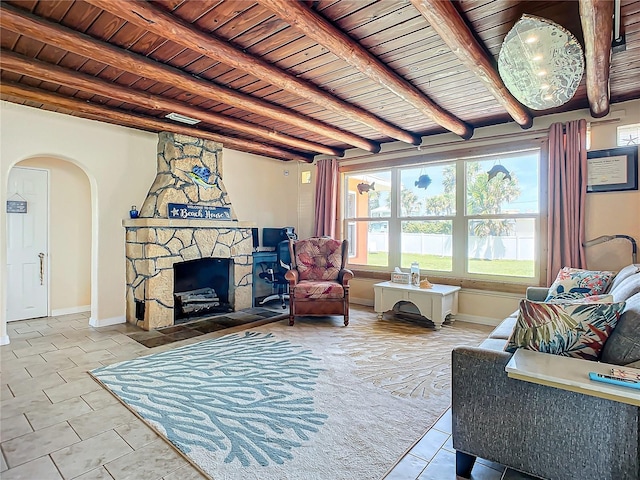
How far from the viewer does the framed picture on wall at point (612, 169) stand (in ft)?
11.6

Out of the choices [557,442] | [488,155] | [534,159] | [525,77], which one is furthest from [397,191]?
[557,442]

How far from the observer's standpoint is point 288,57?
8.96 feet

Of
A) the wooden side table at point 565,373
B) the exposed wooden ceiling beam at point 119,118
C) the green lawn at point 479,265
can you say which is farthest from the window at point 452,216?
the wooden side table at point 565,373

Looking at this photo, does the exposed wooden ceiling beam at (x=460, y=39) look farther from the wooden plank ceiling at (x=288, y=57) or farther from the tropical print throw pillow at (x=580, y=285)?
the tropical print throw pillow at (x=580, y=285)

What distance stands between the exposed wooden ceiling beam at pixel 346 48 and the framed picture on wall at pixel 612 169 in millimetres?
1760

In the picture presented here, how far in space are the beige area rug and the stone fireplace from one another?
1.16 meters

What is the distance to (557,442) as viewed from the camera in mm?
1456

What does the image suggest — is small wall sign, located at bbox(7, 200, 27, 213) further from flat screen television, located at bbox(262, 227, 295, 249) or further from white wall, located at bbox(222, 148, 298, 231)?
flat screen television, located at bbox(262, 227, 295, 249)

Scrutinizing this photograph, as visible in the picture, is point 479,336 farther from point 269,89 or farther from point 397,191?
point 269,89

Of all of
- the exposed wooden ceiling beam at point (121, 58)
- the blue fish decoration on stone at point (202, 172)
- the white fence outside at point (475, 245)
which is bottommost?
the white fence outside at point (475, 245)

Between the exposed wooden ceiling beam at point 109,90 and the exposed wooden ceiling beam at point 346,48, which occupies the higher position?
the exposed wooden ceiling beam at point 109,90

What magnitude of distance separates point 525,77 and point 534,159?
263 cm

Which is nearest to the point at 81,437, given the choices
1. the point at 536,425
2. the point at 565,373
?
the point at 536,425

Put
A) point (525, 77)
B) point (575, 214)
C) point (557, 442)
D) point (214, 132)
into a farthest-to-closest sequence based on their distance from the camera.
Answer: point (214, 132), point (575, 214), point (525, 77), point (557, 442)
